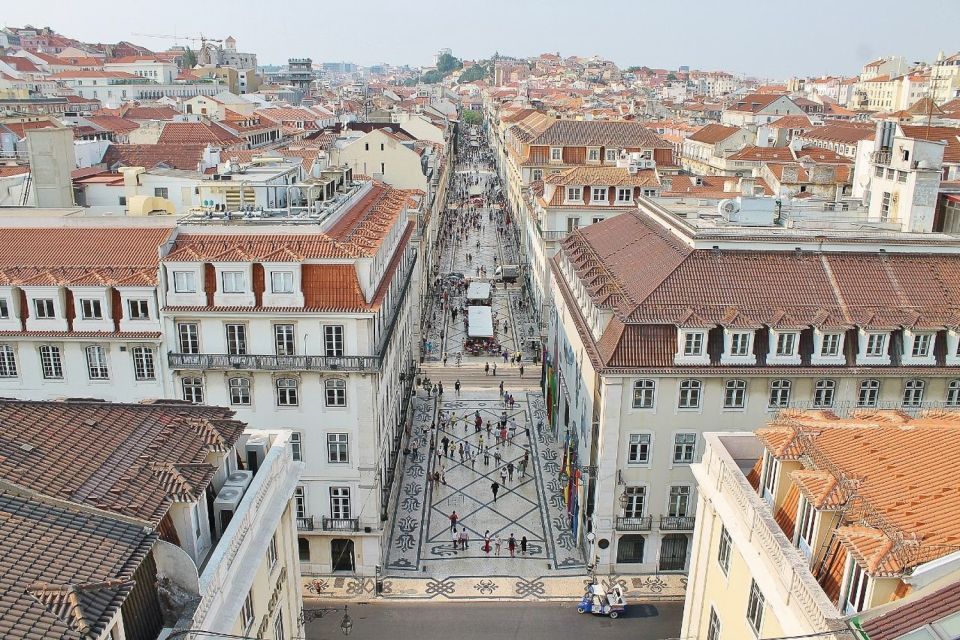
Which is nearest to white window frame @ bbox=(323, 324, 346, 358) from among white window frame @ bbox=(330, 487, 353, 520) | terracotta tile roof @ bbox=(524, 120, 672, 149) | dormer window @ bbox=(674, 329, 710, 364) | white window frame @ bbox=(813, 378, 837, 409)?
white window frame @ bbox=(330, 487, 353, 520)

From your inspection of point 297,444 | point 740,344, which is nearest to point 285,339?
point 297,444

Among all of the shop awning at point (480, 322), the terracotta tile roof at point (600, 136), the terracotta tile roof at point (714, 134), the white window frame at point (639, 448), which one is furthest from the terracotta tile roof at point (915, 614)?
the terracotta tile roof at point (714, 134)

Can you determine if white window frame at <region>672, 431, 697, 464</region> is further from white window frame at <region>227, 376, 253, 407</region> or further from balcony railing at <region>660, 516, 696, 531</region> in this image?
white window frame at <region>227, 376, 253, 407</region>

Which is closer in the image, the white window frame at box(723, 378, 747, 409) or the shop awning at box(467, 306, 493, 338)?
the white window frame at box(723, 378, 747, 409)

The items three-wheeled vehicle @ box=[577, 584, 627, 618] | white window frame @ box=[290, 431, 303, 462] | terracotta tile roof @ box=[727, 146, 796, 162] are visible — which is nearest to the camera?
three-wheeled vehicle @ box=[577, 584, 627, 618]

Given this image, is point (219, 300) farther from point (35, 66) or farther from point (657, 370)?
point (35, 66)

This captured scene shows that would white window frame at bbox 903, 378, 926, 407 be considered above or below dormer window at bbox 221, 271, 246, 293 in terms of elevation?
below

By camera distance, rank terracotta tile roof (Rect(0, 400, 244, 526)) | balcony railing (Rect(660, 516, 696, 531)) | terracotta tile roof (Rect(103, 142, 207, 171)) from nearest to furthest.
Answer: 1. terracotta tile roof (Rect(0, 400, 244, 526))
2. balcony railing (Rect(660, 516, 696, 531))
3. terracotta tile roof (Rect(103, 142, 207, 171))
